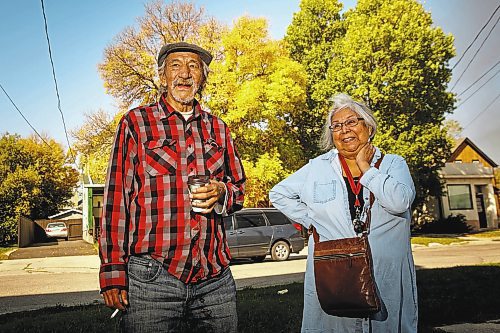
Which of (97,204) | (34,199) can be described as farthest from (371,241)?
(34,199)

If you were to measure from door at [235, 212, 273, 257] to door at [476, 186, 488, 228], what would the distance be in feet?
86.5

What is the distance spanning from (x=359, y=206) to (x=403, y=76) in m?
21.4

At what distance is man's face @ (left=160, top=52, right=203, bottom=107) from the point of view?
7.78ft

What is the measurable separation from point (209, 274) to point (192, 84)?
3.45 ft

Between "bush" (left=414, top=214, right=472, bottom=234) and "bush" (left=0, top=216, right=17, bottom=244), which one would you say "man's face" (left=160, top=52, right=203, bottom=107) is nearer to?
"bush" (left=414, top=214, right=472, bottom=234)

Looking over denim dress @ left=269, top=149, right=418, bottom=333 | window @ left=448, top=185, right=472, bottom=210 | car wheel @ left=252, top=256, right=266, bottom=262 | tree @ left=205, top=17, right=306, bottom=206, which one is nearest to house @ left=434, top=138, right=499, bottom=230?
window @ left=448, top=185, right=472, bottom=210

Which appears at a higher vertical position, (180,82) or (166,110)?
(180,82)

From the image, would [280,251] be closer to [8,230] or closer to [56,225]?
[8,230]

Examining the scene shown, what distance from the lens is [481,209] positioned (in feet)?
113

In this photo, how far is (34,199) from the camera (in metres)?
34.0

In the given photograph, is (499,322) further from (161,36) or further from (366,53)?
(161,36)

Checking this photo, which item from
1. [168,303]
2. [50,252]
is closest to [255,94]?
[50,252]

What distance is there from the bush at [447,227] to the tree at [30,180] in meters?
28.4

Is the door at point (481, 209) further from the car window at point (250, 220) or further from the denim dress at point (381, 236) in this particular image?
the denim dress at point (381, 236)
